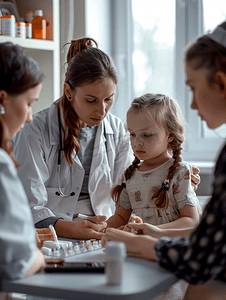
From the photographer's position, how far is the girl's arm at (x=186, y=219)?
1229 millimetres

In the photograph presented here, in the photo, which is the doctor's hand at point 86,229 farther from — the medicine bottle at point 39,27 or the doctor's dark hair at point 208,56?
the medicine bottle at point 39,27

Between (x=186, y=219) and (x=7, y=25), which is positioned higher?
(x=7, y=25)

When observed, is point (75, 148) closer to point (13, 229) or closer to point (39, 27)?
point (13, 229)

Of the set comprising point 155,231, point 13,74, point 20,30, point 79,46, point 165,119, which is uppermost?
point 20,30

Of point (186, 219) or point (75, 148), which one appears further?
point (75, 148)

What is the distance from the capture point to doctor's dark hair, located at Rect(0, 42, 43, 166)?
0.90 meters

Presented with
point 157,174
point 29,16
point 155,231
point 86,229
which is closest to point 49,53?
point 29,16

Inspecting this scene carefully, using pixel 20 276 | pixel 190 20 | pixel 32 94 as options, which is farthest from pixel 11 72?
pixel 190 20

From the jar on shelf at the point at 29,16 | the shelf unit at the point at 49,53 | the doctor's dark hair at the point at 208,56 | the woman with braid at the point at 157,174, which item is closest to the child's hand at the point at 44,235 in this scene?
the woman with braid at the point at 157,174

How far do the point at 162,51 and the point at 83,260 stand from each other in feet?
6.30

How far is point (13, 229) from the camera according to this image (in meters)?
0.75

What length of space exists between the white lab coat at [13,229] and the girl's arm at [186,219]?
565 mm

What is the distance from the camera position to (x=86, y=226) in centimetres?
128

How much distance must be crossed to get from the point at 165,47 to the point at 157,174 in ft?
4.61
